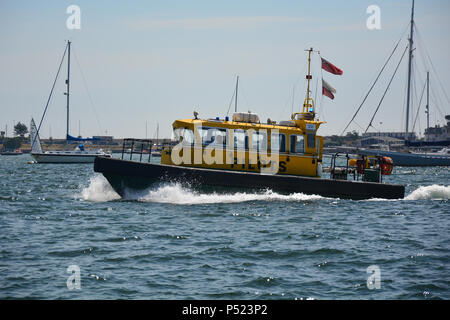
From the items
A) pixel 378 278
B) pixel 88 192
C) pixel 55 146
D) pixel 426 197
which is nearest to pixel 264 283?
pixel 378 278

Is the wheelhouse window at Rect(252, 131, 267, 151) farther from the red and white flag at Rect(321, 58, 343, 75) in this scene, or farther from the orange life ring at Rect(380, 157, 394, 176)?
the orange life ring at Rect(380, 157, 394, 176)

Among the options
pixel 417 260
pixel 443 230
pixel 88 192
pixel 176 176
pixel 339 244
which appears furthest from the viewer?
pixel 88 192

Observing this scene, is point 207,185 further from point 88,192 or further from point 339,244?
point 339,244

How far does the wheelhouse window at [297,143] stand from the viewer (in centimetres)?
1950

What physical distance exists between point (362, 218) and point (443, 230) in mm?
2366

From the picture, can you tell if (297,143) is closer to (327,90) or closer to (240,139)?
(240,139)

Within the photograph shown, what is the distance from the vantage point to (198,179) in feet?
59.5

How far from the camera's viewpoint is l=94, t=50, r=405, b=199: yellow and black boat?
58.9 feet

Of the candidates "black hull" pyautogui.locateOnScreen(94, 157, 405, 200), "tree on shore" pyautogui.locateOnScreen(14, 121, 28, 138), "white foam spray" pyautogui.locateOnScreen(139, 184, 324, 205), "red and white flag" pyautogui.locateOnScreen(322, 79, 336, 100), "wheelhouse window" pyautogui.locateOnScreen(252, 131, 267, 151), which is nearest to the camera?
"black hull" pyautogui.locateOnScreen(94, 157, 405, 200)

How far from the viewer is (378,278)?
976 centimetres

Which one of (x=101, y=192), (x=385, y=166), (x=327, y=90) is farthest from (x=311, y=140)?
(x=101, y=192)

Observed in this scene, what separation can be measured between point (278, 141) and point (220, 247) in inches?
319

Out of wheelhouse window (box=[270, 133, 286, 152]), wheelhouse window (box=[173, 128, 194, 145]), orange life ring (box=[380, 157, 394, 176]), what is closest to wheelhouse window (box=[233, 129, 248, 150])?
wheelhouse window (box=[270, 133, 286, 152])

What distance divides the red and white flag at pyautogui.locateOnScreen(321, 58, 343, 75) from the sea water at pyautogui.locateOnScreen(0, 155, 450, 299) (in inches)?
192
